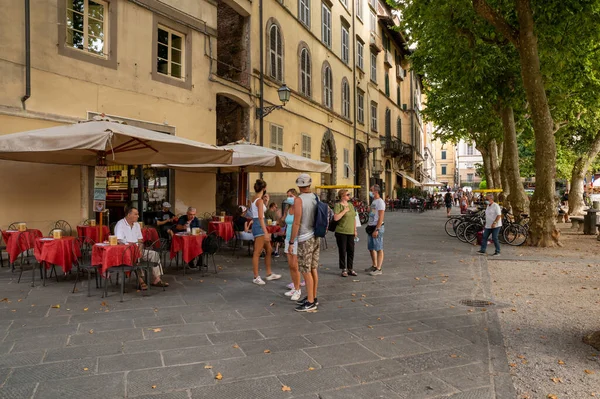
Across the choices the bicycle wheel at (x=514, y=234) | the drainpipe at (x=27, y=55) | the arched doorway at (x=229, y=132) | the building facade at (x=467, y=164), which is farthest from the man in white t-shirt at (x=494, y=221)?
the building facade at (x=467, y=164)

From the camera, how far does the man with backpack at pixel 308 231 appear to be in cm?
519

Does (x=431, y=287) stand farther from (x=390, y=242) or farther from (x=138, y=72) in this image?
(x=138, y=72)

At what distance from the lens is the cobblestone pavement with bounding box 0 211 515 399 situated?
3.24 meters

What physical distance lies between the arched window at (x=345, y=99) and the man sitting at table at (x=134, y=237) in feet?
60.4

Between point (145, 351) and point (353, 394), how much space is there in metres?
1.93

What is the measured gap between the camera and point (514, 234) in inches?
492

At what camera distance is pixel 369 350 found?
3988mm

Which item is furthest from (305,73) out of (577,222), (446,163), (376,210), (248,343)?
(446,163)

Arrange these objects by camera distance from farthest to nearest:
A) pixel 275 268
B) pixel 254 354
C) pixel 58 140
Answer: pixel 275 268, pixel 58 140, pixel 254 354

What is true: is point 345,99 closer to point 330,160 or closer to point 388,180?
point 330,160

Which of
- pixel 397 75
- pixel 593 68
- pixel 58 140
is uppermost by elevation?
pixel 397 75

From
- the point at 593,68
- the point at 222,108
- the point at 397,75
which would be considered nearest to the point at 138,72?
the point at 222,108

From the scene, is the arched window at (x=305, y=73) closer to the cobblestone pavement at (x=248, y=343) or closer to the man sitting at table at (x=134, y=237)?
the man sitting at table at (x=134, y=237)

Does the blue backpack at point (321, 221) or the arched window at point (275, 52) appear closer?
the blue backpack at point (321, 221)
